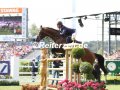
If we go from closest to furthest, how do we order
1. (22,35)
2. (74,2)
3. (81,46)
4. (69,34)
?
(81,46) < (69,34) < (74,2) < (22,35)

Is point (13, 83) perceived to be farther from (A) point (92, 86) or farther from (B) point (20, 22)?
(B) point (20, 22)

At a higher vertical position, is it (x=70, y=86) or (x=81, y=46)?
(x=81, y=46)

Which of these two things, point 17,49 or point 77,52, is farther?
point 17,49

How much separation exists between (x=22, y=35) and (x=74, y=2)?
2518cm

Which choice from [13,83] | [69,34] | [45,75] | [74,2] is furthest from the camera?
[74,2]

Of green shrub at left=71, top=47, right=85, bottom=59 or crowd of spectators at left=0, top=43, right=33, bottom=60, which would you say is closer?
green shrub at left=71, top=47, right=85, bottom=59

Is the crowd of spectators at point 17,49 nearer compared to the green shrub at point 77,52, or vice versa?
the green shrub at point 77,52

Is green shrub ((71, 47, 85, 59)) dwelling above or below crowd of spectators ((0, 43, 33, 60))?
below

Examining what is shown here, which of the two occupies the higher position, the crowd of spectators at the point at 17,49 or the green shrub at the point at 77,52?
the crowd of spectators at the point at 17,49

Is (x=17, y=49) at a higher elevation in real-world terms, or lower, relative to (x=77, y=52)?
higher

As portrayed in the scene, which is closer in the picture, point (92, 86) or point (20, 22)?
point (92, 86)

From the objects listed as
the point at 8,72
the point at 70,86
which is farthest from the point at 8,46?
the point at 70,86

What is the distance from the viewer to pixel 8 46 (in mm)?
61312

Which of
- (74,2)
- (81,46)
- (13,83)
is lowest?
(13,83)
